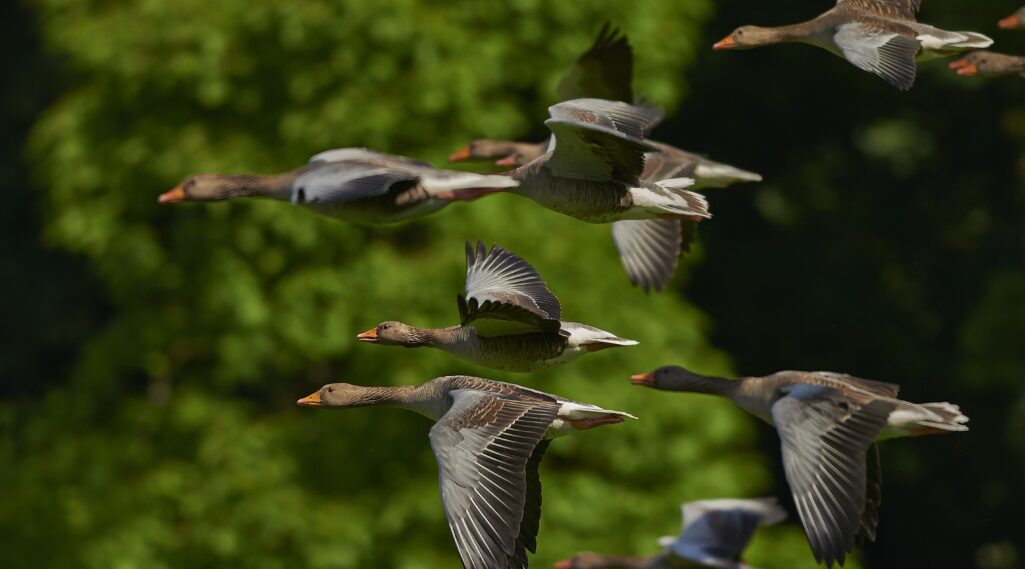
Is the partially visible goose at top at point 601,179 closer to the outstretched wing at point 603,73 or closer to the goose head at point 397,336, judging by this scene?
the goose head at point 397,336

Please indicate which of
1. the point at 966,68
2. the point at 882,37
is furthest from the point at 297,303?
the point at 882,37

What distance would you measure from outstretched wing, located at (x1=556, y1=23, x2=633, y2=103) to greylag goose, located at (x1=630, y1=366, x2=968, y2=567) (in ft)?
8.32

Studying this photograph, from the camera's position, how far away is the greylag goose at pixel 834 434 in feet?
25.1

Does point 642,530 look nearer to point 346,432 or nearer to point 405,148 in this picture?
point 346,432

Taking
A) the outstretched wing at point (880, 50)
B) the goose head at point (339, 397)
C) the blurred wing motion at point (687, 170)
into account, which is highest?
the outstretched wing at point (880, 50)

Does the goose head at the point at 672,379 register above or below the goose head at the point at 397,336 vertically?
below

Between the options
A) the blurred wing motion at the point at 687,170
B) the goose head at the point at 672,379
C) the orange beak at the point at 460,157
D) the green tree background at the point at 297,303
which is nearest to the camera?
the goose head at the point at 672,379

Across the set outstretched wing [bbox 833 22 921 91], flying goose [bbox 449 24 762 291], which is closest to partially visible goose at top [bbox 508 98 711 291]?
outstretched wing [bbox 833 22 921 91]

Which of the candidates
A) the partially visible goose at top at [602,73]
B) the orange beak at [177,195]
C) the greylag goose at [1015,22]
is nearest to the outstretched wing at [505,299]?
the partially visible goose at top at [602,73]

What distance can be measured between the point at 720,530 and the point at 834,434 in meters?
3.70

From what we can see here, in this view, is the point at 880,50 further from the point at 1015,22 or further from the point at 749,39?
the point at 749,39

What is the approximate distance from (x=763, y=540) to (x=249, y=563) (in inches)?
162

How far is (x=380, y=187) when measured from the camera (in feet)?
30.3

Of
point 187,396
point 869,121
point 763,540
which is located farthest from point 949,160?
point 187,396
